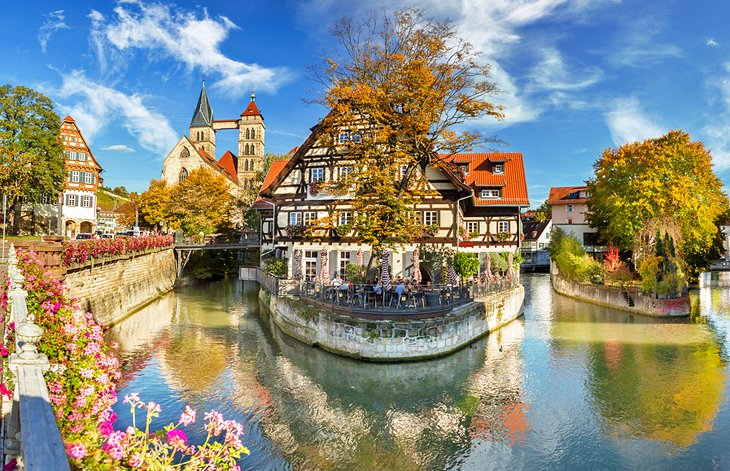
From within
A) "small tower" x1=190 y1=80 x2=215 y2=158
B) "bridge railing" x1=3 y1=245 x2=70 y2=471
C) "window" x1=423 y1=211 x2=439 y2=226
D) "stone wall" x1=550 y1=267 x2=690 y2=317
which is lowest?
"stone wall" x1=550 y1=267 x2=690 y2=317

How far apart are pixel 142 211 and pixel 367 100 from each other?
149 ft

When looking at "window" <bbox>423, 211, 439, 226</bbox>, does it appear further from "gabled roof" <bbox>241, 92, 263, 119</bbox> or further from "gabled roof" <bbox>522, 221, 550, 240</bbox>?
"gabled roof" <bbox>241, 92, 263, 119</bbox>

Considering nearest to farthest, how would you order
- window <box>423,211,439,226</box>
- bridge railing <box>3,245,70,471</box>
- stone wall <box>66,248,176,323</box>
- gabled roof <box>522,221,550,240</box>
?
bridge railing <box>3,245,70,471</box>, stone wall <box>66,248,176,323</box>, window <box>423,211,439,226</box>, gabled roof <box>522,221,550,240</box>

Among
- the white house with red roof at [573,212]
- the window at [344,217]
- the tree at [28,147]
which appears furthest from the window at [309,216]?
the white house with red roof at [573,212]

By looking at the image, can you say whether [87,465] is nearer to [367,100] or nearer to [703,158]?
[367,100]

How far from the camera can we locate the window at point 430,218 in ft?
93.1

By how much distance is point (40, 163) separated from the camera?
38188 millimetres

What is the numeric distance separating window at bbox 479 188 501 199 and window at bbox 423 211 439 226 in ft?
20.1

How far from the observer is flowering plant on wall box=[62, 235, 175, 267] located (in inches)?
815

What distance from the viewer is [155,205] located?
56.2m

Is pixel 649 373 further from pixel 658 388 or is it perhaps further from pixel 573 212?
pixel 573 212

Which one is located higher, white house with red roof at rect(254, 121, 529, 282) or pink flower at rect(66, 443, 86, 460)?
white house with red roof at rect(254, 121, 529, 282)

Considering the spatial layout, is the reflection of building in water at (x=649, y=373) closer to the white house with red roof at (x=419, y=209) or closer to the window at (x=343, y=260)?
the white house with red roof at (x=419, y=209)

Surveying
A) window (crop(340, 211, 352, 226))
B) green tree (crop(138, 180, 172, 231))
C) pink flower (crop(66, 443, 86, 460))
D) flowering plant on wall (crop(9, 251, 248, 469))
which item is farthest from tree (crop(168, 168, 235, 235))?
pink flower (crop(66, 443, 86, 460))
